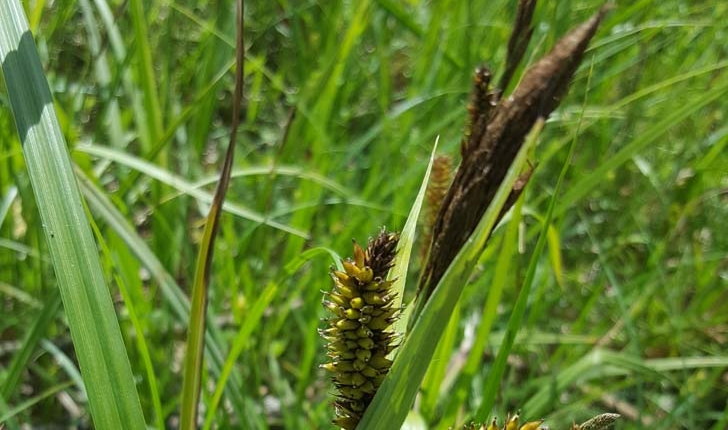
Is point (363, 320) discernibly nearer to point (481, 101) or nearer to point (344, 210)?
point (481, 101)

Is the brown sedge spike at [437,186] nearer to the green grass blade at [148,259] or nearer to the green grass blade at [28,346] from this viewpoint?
the green grass blade at [148,259]

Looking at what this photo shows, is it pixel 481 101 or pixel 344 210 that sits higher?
pixel 344 210

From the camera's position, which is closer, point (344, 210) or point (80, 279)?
point (80, 279)

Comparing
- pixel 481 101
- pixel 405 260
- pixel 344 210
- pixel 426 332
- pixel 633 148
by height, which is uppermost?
pixel 344 210

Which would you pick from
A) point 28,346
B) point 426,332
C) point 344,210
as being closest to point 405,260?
point 426,332

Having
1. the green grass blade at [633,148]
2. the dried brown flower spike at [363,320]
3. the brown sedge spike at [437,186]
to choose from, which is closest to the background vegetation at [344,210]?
the green grass blade at [633,148]

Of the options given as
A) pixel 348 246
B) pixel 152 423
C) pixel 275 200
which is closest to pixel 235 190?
pixel 275 200
